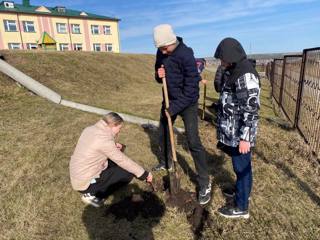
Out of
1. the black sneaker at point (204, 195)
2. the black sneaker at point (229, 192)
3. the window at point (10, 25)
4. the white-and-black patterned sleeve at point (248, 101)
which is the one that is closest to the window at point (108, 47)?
the window at point (10, 25)

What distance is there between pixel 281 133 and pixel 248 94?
4.01 m

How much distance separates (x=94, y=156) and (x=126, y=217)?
81 cm

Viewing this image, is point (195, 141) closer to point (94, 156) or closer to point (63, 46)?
point (94, 156)

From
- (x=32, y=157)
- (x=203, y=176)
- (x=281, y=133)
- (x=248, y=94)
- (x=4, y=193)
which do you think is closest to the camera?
(x=248, y=94)

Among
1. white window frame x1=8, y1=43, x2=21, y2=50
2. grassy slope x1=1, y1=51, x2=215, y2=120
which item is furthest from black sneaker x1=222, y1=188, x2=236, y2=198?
white window frame x1=8, y1=43, x2=21, y2=50

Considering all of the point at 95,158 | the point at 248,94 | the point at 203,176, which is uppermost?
the point at 248,94

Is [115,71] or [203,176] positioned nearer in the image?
[203,176]

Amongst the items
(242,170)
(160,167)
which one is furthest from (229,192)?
(160,167)

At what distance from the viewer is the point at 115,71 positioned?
54.1 feet

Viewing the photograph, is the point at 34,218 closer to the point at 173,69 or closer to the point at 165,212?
the point at 165,212

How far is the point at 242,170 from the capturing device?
2.88 meters

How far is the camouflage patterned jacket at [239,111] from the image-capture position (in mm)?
2516

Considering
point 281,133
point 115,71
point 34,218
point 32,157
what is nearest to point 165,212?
point 34,218

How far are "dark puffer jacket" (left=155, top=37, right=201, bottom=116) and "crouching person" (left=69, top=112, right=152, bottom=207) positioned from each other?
Result: 730 mm
